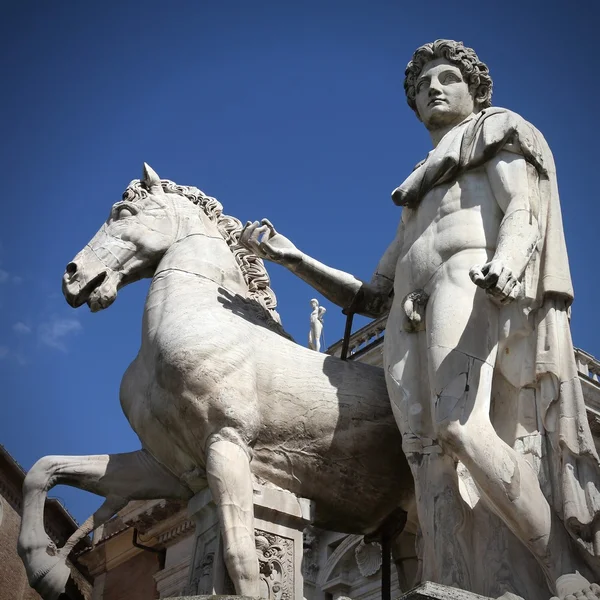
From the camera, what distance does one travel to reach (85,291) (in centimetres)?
796

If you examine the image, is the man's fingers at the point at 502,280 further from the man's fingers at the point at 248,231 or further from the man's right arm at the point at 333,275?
the man's fingers at the point at 248,231

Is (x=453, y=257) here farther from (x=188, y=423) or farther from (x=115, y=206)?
(x=115, y=206)

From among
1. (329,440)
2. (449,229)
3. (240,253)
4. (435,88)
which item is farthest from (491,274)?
(240,253)

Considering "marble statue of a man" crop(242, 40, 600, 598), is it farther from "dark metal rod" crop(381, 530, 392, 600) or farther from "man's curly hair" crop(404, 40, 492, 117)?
"dark metal rod" crop(381, 530, 392, 600)

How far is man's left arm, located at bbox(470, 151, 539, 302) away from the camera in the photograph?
6309mm

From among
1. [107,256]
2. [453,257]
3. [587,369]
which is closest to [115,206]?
[107,256]

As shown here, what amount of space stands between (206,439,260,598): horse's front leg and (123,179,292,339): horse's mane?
4.13 ft

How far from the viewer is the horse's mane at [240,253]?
8.12 meters

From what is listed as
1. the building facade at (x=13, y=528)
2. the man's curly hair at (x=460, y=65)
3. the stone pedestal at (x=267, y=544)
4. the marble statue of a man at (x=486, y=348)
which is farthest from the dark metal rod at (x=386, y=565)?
the building facade at (x=13, y=528)

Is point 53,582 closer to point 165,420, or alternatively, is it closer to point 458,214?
point 165,420

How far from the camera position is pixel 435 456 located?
262 inches

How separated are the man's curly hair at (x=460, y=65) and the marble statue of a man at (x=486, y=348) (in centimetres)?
1

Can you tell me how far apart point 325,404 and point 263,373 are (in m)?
0.42

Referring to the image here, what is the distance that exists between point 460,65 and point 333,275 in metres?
1.59
